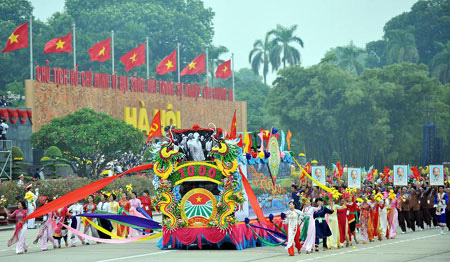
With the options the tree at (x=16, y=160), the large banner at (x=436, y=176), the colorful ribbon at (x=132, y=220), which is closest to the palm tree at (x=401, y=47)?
the tree at (x=16, y=160)

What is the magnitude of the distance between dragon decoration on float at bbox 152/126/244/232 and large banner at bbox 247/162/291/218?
1.29 metres

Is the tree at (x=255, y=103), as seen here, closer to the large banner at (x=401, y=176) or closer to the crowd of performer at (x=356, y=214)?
the large banner at (x=401, y=176)

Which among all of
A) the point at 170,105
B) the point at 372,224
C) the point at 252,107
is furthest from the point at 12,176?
the point at 252,107

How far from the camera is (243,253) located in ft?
73.0

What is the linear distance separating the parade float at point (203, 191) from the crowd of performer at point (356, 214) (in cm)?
141

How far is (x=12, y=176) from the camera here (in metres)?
43.9

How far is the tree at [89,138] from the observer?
156 feet

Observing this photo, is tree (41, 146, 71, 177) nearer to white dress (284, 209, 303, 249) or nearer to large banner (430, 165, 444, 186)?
large banner (430, 165, 444, 186)

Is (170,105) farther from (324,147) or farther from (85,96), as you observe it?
(324,147)

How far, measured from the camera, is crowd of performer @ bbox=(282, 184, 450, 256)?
22969 mm

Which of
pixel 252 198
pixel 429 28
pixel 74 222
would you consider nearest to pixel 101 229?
pixel 74 222

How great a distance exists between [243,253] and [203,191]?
6.82 ft

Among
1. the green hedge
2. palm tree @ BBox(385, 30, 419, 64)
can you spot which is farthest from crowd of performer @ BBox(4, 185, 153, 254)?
palm tree @ BBox(385, 30, 419, 64)

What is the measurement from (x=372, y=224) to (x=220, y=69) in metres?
40.4
